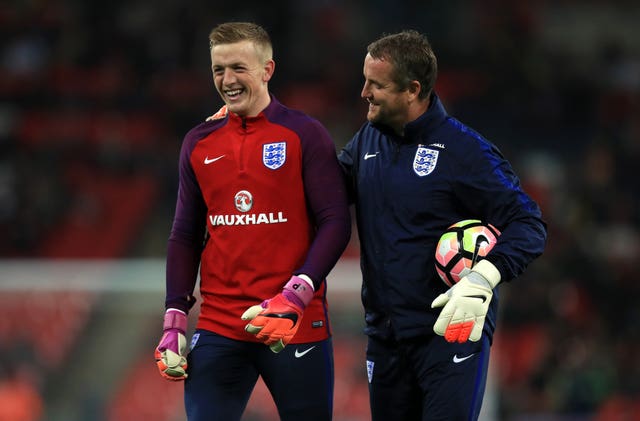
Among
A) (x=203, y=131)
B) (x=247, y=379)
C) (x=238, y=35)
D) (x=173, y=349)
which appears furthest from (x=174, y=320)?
(x=238, y=35)

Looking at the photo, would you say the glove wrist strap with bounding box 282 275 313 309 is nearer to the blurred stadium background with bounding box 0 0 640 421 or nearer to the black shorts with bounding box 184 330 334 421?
the black shorts with bounding box 184 330 334 421

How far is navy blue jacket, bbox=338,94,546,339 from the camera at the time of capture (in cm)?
414

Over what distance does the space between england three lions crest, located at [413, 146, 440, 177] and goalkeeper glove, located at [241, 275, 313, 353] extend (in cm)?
63

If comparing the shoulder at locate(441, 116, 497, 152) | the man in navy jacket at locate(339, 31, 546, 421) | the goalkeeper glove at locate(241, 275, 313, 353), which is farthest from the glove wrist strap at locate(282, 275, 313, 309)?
the shoulder at locate(441, 116, 497, 152)

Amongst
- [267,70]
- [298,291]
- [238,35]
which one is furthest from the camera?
[267,70]

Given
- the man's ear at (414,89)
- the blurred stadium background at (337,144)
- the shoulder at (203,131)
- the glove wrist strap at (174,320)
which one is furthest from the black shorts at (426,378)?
the blurred stadium background at (337,144)

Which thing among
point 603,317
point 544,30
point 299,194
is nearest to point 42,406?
point 603,317

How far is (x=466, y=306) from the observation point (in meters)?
3.87

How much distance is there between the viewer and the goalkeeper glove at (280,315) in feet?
12.7

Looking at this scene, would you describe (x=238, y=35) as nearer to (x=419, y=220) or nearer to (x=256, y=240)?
(x=256, y=240)

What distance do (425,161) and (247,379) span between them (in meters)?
1.06

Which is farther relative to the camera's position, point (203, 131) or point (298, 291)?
point (203, 131)

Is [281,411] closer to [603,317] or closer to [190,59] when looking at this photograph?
[603,317]

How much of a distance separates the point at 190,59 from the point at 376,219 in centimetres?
1077
